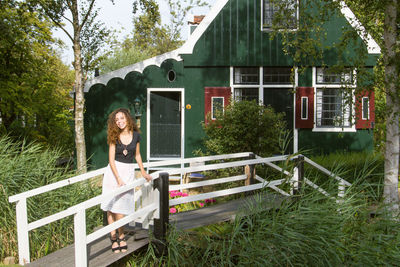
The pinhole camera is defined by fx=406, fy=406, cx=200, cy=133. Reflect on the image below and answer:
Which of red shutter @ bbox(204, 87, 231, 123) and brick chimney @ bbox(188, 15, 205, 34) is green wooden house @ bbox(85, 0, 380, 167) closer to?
red shutter @ bbox(204, 87, 231, 123)

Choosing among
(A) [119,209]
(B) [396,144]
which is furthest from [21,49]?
(B) [396,144]

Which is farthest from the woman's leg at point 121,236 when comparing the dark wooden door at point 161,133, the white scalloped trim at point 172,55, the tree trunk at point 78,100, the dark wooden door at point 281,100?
the dark wooden door at point 281,100

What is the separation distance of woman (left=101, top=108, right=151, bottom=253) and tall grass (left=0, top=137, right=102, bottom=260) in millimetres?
1046

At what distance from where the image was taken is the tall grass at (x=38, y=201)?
5.02 meters

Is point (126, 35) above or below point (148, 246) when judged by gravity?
above

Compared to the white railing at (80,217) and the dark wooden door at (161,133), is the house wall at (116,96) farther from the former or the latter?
the white railing at (80,217)

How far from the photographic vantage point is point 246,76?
11.8 meters

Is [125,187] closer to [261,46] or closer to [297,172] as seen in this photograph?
[297,172]

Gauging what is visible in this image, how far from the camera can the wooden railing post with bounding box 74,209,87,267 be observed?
366cm

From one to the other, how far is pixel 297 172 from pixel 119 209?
308cm

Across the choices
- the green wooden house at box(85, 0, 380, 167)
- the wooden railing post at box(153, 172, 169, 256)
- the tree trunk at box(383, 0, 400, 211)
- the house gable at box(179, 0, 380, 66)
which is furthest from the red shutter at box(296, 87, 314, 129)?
the wooden railing post at box(153, 172, 169, 256)

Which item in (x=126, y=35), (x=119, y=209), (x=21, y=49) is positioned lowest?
(x=119, y=209)

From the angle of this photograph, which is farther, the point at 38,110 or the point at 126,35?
the point at 126,35

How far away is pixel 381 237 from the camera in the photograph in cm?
474
